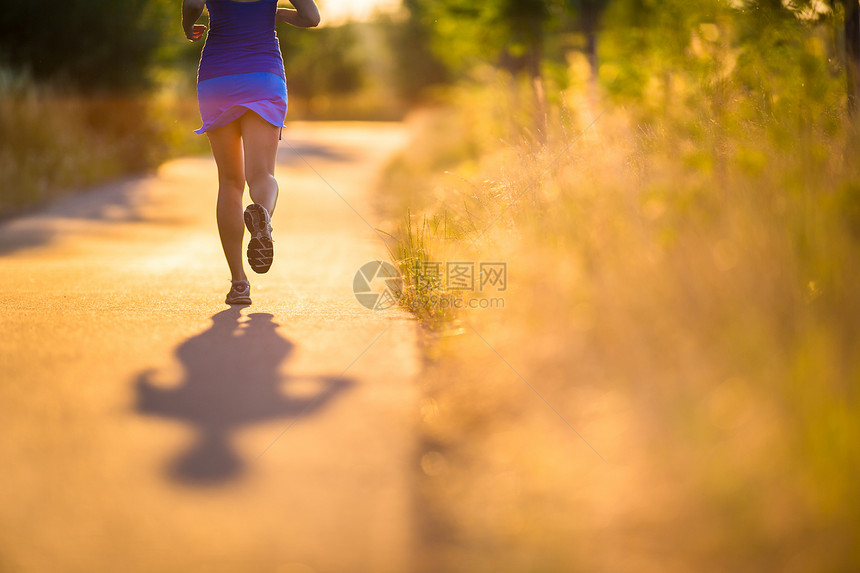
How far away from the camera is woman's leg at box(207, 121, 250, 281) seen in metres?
4.74

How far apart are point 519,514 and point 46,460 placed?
1.34 m

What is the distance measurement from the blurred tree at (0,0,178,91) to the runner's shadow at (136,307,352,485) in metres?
11.2

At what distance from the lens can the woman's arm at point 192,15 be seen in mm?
4691

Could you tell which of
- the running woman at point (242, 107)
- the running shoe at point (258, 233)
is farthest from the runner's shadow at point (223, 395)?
the running woman at point (242, 107)

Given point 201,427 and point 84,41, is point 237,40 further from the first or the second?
point 84,41

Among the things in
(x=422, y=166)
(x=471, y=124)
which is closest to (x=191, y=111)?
(x=471, y=124)

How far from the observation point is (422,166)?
49.9 feet

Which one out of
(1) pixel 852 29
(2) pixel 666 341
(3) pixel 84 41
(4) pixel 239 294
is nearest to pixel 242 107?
(4) pixel 239 294

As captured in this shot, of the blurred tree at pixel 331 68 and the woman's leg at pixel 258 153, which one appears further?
the blurred tree at pixel 331 68

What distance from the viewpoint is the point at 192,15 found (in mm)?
4719

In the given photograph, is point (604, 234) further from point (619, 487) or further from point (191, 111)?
point (191, 111)

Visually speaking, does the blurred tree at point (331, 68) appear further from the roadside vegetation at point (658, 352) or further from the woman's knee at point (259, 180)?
the roadside vegetation at point (658, 352)

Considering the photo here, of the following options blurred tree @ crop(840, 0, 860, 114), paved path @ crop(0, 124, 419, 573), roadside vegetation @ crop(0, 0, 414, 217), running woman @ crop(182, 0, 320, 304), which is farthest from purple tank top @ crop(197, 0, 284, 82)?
roadside vegetation @ crop(0, 0, 414, 217)

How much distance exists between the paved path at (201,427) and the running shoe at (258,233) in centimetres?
30
